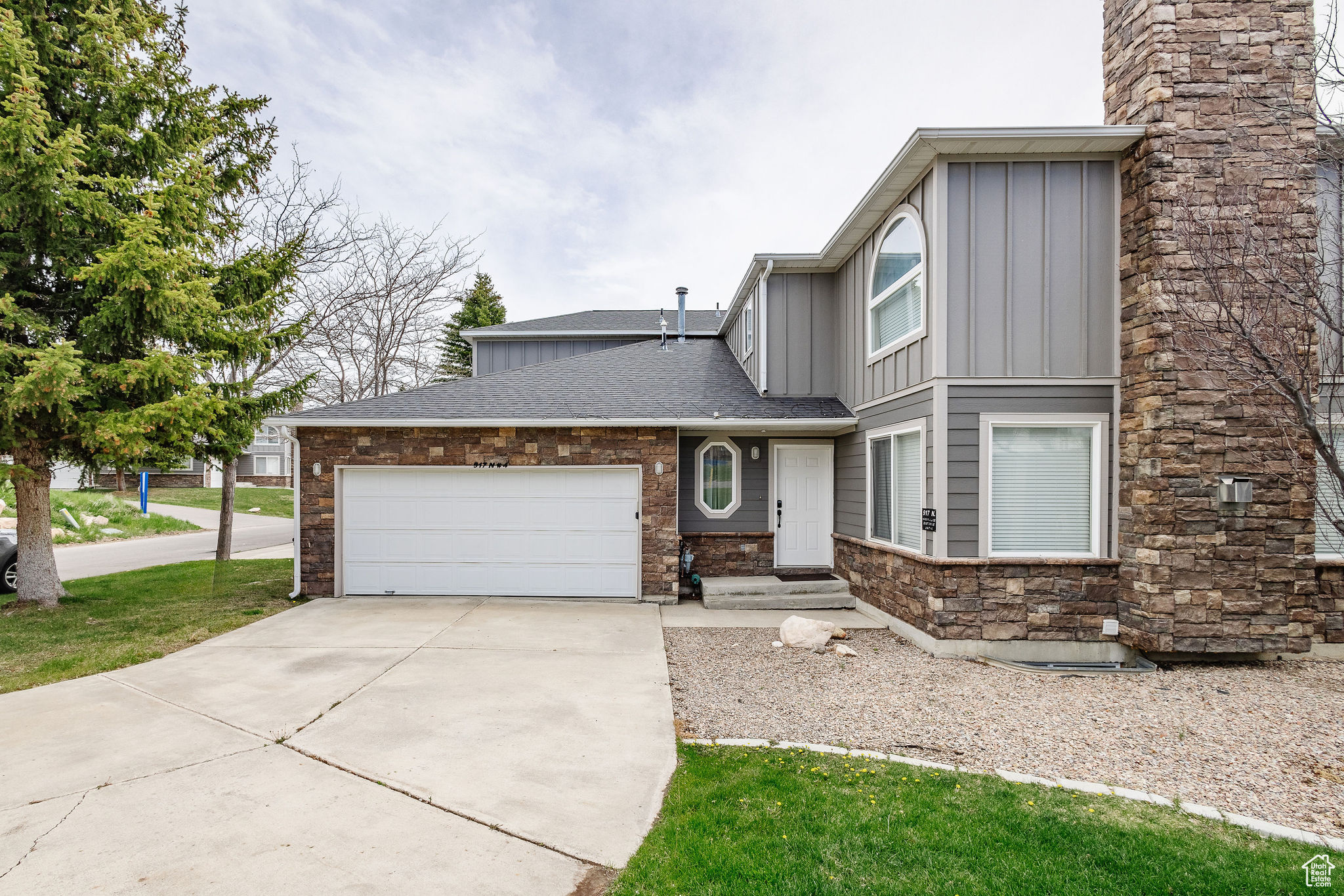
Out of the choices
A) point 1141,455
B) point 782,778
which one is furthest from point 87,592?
point 1141,455

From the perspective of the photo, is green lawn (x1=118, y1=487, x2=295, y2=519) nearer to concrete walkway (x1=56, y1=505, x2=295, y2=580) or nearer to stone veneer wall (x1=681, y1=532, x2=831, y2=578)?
concrete walkway (x1=56, y1=505, x2=295, y2=580)

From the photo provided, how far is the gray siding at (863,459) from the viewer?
647 centimetres

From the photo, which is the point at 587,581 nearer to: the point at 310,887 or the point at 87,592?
the point at 310,887

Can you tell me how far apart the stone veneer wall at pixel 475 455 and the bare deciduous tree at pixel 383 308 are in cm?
724

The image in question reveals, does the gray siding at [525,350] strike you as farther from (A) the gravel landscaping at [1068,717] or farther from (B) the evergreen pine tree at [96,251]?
(A) the gravel landscaping at [1068,717]

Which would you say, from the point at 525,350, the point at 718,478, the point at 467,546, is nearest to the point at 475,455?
the point at 467,546

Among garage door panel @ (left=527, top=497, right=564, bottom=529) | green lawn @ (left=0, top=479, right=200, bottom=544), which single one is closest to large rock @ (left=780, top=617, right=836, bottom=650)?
garage door panel @ (left=527, top=497, right=564, bottom=529)

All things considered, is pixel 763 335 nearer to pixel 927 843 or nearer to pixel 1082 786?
pixel 1082 786

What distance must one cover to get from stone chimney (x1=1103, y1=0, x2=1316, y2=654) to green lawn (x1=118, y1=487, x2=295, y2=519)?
24789mm

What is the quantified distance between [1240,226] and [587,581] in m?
8.04

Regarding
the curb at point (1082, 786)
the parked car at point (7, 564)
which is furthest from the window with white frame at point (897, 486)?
the parked car at point (7, 564)

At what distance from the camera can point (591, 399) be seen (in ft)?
30.3

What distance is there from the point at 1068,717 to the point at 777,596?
4.23m

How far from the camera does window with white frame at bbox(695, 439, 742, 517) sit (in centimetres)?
972
